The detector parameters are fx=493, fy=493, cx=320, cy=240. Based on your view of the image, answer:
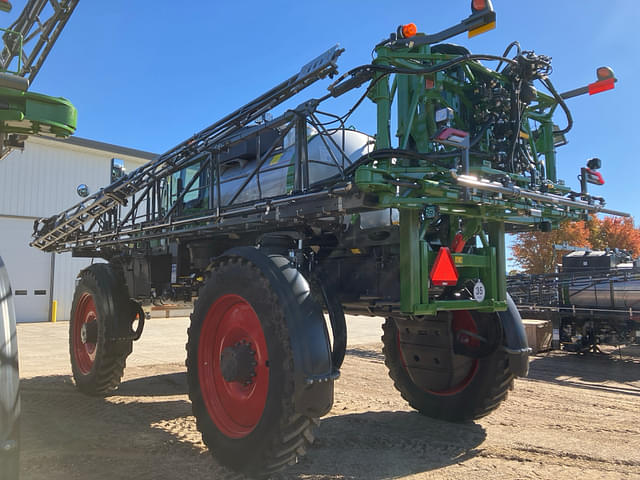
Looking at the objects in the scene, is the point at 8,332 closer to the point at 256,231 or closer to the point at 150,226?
the point at 256,231

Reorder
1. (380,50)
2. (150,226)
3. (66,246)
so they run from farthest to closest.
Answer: (66,246)
(150,226)
(380,50)

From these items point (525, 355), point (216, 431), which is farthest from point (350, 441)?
point (525, 355)

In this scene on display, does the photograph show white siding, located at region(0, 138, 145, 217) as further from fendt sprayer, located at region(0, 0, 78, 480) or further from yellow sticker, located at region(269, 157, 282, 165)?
fendt sprayer, located at region(0, 0, 78, 480)

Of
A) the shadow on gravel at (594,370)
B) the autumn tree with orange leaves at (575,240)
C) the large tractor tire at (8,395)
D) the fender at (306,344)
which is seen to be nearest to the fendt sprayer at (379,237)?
the fender at (306,344)

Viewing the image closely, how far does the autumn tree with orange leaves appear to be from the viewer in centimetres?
2427

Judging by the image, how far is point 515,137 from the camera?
3.86m

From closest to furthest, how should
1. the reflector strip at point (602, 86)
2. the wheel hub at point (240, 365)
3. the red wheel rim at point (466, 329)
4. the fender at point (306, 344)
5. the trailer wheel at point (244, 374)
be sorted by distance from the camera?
1. the fender at point (306, 344)
2. the trailer wheel at point (244, 374)
3. the wheel hub at point (240, 365)
4. the reflector strip at point (602, 86)
5. the red wheel rim at point (466, 329)

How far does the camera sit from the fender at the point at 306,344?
3201 millimetres

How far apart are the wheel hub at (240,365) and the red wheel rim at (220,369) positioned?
31 mm

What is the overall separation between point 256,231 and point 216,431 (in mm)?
1812

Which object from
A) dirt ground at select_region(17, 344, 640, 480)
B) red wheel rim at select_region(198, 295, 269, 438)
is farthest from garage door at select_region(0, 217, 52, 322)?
red wheel rim at select_region(198, 295, 269, 438)

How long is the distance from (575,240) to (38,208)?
2382 centimetres

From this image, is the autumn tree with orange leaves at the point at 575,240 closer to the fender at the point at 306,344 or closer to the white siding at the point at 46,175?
the white siding at the point at 46,175

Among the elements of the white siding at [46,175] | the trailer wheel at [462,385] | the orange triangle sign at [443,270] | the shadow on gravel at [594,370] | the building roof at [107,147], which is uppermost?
the building roof at [107,147]
